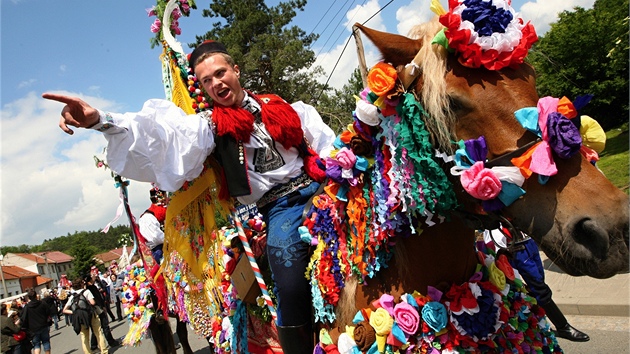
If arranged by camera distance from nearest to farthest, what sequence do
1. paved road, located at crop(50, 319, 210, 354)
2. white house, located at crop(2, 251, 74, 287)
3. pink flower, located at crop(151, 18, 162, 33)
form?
1. pink flower, located at crop(151, 18, 162, 33)
2. paved road, located at crop(50, 319, 210, 354)
3. white house, located at crop(2, 251, 74, 287)

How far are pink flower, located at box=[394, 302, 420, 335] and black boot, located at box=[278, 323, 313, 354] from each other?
693mm

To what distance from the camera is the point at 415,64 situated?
1887 mm

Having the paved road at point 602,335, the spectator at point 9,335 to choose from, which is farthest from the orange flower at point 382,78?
the spectator at point 9,335

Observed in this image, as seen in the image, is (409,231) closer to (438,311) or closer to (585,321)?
(438,311)

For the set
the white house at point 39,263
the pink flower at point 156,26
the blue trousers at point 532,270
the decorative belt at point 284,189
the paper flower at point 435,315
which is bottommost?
the blue trousers at point 532,270

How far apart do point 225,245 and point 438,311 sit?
1.84m

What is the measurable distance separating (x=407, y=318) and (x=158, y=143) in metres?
1.64

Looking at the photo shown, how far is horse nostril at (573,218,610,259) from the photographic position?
4.80 ft

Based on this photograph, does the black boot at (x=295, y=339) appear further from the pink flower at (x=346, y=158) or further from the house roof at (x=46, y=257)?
the house roof at (x=46, y=257)

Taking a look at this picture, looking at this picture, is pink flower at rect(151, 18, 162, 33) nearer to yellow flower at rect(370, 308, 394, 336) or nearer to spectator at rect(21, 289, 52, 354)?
yellow flower at rect(370, 308, 394, 336)

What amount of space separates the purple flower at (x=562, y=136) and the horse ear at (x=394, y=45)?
0.68 metres

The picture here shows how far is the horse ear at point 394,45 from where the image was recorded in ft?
6.29

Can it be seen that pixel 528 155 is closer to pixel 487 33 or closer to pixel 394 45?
pixel 487 33

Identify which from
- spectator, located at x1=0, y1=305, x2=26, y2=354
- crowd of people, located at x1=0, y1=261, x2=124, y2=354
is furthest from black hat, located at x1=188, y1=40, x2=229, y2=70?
spectator, located at x1=0, y1=305, x2=26, y2=354
